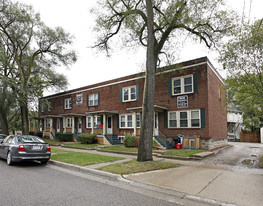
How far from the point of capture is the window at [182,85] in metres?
15.5

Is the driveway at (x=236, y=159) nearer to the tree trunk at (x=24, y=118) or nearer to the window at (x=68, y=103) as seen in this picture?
the tree trunk at (x=24, y=118)

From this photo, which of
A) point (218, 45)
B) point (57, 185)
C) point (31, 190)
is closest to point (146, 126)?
point (57, 185)

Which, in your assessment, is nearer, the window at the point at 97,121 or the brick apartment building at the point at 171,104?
the brick apartment building at the point at 171,104

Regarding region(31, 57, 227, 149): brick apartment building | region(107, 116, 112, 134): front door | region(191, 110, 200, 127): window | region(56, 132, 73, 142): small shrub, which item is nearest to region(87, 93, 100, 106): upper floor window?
region(31, 57, 227, 149): brick apartment building

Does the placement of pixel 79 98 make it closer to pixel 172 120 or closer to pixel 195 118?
pixel 172 120

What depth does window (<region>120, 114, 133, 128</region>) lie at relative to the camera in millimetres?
19438

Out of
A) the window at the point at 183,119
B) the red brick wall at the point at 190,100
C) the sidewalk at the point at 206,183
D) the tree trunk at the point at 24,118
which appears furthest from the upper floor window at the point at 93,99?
the sidewalk at the point at 206,183

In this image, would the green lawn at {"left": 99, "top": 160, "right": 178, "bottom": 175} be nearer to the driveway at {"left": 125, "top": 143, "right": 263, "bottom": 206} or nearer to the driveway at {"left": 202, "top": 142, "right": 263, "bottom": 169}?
the driveway at {"left": 125, "top": 143, "right": 263, "bottom": 206}

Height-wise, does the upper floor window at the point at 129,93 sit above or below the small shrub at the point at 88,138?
above

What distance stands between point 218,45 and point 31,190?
12.0 metres

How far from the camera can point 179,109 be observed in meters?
15.7

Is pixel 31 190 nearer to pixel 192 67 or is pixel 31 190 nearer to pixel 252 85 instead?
pixel 252 85

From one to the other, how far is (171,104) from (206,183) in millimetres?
10424

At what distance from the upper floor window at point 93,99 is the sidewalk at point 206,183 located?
15.3 meters
